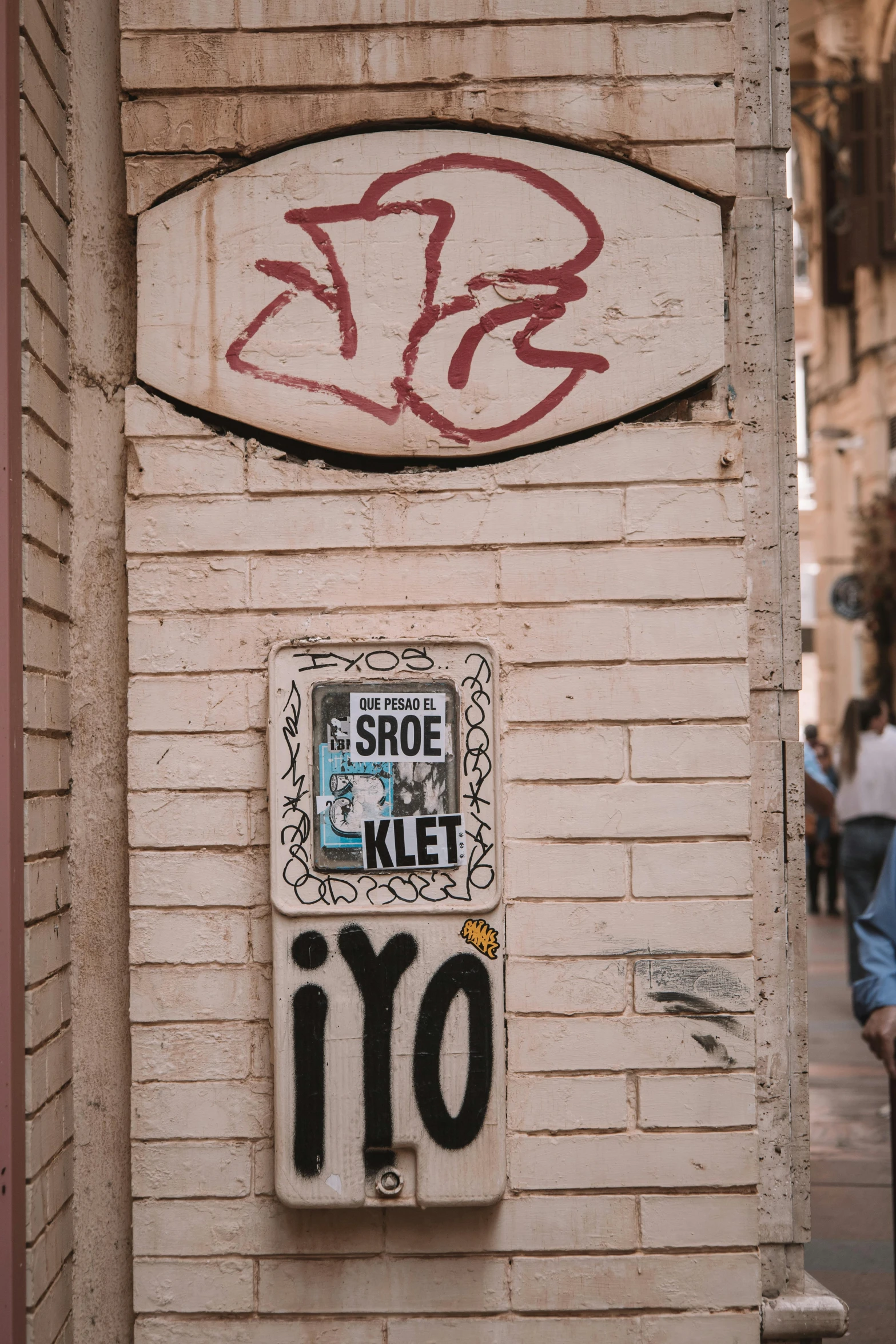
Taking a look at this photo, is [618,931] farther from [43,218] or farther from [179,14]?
[179,14]

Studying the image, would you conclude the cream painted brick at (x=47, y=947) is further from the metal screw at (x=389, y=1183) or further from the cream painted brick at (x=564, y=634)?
the cream painted brick at (x=564, y=634)

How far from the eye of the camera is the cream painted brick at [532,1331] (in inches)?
108

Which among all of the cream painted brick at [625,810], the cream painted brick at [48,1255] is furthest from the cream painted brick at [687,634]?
the cream painted brick at [48,1255]

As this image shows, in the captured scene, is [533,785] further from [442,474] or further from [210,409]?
[210,409]

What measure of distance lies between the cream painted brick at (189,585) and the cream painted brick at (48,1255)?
4.54 ft

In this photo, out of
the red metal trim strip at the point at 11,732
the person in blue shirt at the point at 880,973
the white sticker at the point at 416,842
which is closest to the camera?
the red metal trim strip at the point at 11,732

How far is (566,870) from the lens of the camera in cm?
278

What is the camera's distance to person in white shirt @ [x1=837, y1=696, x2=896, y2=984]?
7.04m

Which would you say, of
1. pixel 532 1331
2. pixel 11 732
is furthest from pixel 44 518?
pixel 532 1331

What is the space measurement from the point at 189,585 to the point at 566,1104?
1.47 meters

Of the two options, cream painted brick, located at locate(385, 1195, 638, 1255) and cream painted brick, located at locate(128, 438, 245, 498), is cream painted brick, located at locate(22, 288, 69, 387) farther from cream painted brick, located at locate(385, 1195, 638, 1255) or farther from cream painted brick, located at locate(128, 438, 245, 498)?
cream painted brick, located at locate(385, 1195, 638, 1255)

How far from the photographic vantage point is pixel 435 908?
8.87 ft

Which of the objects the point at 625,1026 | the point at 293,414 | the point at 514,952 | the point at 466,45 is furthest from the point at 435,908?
the point at 466,45

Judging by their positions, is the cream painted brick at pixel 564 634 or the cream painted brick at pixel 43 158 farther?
the cream painted brick at pixel 564 634
